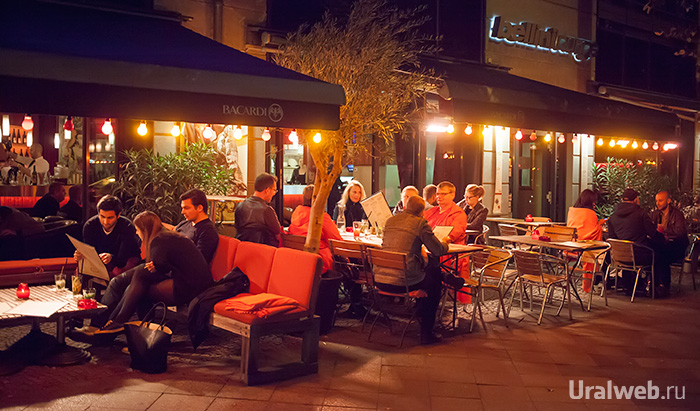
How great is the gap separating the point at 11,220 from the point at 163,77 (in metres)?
3.85

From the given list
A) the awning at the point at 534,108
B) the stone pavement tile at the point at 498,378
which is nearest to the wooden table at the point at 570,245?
the awning at the point at 534,108

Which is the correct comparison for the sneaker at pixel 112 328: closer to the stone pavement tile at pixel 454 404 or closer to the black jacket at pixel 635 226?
the stone pavement tile at pixel 454 404

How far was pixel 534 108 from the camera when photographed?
10.6m

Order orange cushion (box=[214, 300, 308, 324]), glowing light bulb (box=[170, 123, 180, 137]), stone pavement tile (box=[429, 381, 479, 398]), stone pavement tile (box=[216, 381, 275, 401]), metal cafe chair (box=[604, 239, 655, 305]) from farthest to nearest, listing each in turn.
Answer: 1. glowing light bulb (box=[170, 123, 180, 137])
2. metal cafe chair (box=[604, 239, 655, 305])
3. orange cushion (box=[214, 300, 308, 324])
4. stone pavement tile (box=[429, 381, 479, 398])
5. stone pavement tile (box=[216, 381, 275, 401])

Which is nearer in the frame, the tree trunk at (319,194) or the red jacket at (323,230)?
the tree trunk at (319,194)

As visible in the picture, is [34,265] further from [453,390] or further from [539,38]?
[539,38]

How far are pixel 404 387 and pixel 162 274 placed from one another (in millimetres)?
2390

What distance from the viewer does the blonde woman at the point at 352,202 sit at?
1018 cm

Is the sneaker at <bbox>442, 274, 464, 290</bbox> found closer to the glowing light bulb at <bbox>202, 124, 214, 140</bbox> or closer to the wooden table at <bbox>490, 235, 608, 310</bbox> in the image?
the wooden table at <bbox>490, 235, 608, 310</bbox>

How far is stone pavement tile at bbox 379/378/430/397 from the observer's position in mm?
5250

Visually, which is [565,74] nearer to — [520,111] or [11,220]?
[520,111]

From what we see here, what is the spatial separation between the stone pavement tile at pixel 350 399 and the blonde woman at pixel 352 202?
16.9 ft

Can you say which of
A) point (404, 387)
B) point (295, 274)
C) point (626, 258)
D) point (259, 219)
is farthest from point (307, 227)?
point (626, 258)

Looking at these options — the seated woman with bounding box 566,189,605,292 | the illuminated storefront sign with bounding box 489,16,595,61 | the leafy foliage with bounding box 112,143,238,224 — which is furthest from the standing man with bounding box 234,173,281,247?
the illuminated storefront sign with bounding box 489,16,595,61
